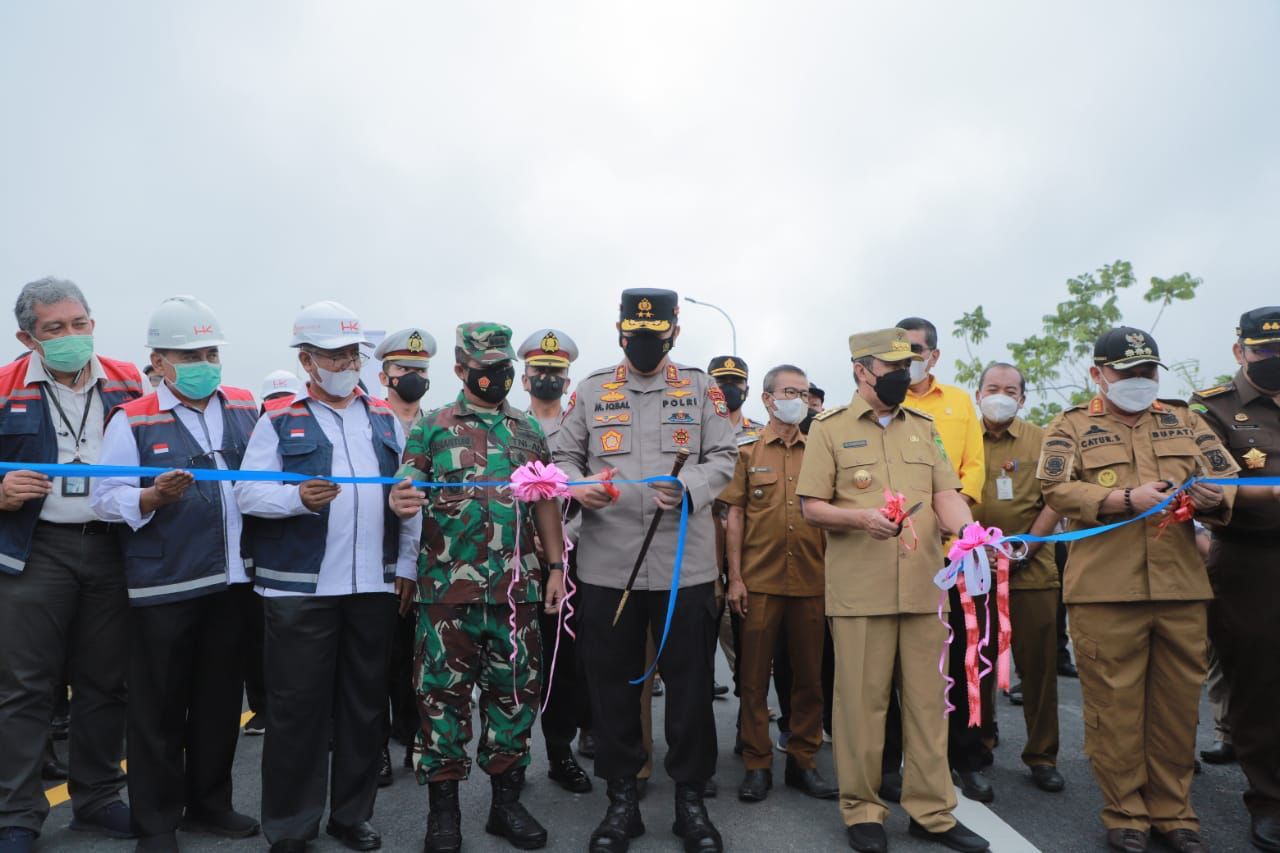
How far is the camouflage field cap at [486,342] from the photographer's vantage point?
4180 mm

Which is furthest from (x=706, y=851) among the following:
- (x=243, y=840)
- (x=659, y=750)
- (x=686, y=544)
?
(x=243, y=840)

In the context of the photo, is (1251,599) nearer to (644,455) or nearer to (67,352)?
(644,455)

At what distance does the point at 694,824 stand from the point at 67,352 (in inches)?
144

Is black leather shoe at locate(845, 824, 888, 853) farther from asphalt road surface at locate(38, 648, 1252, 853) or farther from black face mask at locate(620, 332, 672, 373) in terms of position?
black face mask at locate(620, 332, 672, 373)

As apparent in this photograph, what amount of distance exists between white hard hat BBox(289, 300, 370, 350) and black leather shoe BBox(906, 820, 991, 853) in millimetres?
3498

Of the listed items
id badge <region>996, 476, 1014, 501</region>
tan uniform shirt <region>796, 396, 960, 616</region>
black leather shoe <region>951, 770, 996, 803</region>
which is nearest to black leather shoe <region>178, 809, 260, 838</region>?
tan uniform shirt <region>796, 396, 960, 616</region>

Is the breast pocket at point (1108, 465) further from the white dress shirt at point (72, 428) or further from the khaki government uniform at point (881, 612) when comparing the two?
the white dress shirt at point (72, 428)

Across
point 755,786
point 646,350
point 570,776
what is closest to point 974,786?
point 755,786

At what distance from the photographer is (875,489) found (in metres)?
4.21

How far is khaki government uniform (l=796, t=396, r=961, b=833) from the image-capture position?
3.99 meters

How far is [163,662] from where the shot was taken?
3.92 meters

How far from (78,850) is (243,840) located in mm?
701

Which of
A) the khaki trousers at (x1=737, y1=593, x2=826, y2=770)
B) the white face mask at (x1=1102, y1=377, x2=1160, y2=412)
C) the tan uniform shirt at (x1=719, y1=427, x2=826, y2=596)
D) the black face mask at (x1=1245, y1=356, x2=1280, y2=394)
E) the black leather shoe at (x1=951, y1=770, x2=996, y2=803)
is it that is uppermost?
the black face mask at (x1=1245, y1=356, x2=1280, y2=394)

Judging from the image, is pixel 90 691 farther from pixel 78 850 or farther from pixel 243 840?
pixel 243 840
